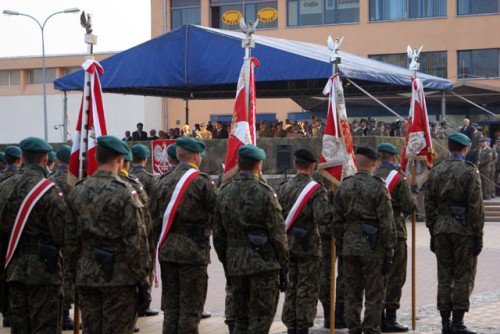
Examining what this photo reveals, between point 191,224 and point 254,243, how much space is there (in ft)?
2.40

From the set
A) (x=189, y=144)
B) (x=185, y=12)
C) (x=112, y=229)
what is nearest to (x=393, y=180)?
(x=189, y=144)

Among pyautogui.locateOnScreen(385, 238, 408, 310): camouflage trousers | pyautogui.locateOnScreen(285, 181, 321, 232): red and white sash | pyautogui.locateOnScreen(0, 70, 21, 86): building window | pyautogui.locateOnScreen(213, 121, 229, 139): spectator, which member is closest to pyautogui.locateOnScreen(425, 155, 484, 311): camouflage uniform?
pyautogui.locateOnScreen(385, 238, 408, 310): camouflage trousers

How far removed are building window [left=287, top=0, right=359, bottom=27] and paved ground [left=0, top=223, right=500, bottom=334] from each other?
30186 millimetres

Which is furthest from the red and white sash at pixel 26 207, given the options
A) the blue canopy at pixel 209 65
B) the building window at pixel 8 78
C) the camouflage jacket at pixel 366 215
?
the building window at pixel 8 78

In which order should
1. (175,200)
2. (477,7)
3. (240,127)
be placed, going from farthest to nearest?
(477,7) → (240,127) → (175,200)

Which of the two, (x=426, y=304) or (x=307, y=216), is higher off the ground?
(x=307, y=216)

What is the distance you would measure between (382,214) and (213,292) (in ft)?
16.9

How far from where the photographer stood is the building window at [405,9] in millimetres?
45531

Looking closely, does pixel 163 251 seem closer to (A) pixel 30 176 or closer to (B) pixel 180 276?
(B) pixel 180 276

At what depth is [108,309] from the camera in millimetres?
7445

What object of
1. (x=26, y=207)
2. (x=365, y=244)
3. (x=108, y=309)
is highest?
(x=26, y=207)

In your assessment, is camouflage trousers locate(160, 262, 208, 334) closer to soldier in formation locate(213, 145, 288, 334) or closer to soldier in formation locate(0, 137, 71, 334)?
soldier in formation locate(213, 145, 288, 334)

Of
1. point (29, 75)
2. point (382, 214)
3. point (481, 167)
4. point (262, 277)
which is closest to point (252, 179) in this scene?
point (262, 277)

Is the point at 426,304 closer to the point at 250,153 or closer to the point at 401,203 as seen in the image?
the point at 401,203
